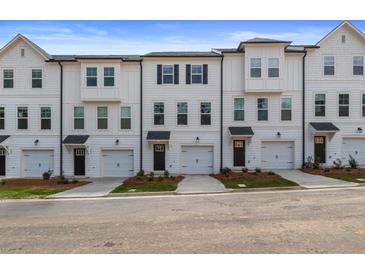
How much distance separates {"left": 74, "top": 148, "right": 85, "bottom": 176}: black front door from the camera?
26328mm

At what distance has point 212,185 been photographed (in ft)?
62.8

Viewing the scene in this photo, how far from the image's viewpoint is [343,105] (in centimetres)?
2634

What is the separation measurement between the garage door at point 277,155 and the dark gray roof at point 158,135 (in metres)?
7.61

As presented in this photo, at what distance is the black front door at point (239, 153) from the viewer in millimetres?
26297

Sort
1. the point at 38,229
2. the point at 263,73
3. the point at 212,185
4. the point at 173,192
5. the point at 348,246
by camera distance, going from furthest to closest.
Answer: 1. the point at 263,73
2. the point at 212,185
3. the point at 173,192
4. the point at 38,229
5. the point at 348,246

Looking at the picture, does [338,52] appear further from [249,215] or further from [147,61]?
[249,215]

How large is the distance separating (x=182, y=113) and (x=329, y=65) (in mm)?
12140

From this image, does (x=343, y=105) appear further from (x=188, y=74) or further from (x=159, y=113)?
(x=159, y=113)

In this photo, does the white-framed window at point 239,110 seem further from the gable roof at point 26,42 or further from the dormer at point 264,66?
the gable roof at point 26,42

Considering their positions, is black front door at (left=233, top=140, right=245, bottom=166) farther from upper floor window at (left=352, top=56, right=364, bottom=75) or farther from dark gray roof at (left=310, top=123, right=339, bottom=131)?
upper floor window at (left=352, top=56, right=364, bottom=75)

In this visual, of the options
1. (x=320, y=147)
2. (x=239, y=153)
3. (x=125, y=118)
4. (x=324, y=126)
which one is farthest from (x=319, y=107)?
(x=125, y=118)

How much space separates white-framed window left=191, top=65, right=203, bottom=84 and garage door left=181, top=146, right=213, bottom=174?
5226 mm

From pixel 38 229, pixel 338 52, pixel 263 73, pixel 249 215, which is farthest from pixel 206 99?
pixel 38 229

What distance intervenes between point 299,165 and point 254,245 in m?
20.5
